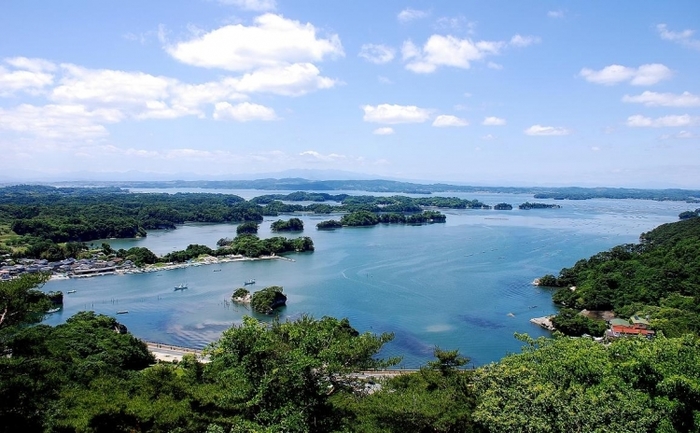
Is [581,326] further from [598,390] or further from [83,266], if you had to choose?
[83,266]

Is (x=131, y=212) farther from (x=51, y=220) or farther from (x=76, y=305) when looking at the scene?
(x=76, y=305)

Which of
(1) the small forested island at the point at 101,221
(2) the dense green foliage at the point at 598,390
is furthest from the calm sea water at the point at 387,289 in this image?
(2) the dense green foliage at the point at 598,390

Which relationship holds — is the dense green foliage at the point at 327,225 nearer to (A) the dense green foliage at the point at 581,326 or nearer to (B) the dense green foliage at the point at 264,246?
(B) the dense green foliage at the point at 264,246

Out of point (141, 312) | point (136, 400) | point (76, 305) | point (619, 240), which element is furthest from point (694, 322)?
point (619, 240)

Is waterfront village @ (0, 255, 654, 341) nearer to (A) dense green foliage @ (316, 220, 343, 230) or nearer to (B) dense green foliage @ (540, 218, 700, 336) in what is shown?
(A) dense green foliage @ (316, 220, 343, 230)

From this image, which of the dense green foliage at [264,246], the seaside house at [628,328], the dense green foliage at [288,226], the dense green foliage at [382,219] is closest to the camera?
the seaside house at [628,328]

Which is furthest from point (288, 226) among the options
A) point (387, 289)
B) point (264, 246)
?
point (387, 289)
